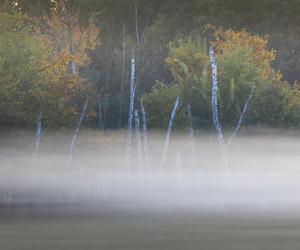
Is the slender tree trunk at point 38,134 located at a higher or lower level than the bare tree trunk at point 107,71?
lower

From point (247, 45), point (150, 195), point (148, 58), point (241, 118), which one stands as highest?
point (247, 45)

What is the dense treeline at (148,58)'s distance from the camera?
56469 mm

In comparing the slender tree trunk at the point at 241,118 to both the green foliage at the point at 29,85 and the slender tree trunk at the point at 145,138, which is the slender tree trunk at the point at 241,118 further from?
the green foliage at the point at 29,85

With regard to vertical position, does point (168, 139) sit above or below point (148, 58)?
below

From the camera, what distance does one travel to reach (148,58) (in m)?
64.6

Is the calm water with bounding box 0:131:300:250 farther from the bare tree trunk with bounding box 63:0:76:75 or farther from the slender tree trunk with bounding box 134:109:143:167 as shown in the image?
the bare tree trunk with bounding box 63:0:76:75

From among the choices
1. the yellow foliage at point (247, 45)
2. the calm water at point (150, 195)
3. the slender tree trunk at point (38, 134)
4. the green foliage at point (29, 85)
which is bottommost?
the calm water at point (150, 195)

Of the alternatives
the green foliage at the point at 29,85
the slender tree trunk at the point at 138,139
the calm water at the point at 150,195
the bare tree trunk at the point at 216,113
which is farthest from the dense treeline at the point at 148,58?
the calm water at the point at 150,195

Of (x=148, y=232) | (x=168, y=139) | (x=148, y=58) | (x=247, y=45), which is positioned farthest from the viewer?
(x=148, y=58)

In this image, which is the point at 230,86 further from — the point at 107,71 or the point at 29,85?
the point at 29,85

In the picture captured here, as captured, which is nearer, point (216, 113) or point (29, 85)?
point (29, 85)

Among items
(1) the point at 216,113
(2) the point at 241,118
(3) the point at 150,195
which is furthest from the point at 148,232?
(2) the point at 241,118

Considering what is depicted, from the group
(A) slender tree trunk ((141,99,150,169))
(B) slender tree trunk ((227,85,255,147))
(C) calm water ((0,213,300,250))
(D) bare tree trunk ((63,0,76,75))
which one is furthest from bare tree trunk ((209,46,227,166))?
(C) calm water ((0,213,300,250))

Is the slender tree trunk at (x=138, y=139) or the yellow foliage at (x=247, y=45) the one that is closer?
the slender tree trunk at (x=138, y=139)
